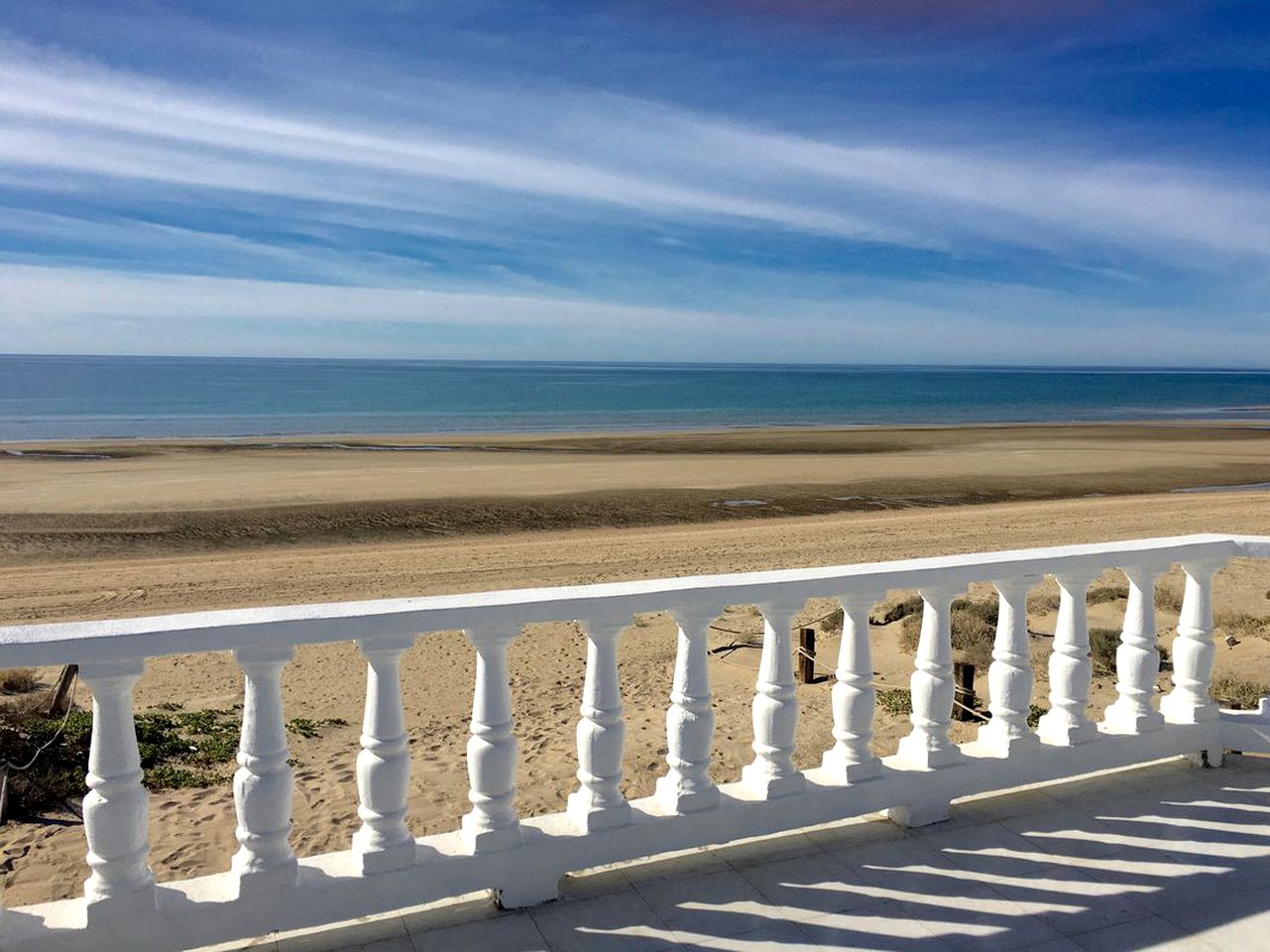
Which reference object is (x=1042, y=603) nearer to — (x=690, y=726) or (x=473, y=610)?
(x=690, y=726)

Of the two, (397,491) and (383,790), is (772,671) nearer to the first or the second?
(383,790)

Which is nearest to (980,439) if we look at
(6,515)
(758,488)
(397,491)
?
(758,488)

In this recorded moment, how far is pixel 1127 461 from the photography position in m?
36.6

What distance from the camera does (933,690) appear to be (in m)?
3.69

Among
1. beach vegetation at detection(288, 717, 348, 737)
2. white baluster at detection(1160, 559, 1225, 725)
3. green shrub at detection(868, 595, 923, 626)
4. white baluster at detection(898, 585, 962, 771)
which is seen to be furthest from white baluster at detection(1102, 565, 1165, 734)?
green shrub at detection(868, 595, 923, 626)

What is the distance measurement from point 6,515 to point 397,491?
8.53 meters

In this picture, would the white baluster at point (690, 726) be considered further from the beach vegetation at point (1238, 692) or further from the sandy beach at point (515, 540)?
the beach vegetation at point (1238, 692)

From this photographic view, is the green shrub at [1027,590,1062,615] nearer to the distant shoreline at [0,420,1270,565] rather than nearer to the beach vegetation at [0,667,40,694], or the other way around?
the beach vegetation at [0,667,40,694]

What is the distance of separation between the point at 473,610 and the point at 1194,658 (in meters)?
3.31

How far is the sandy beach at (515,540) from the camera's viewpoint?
240 inches

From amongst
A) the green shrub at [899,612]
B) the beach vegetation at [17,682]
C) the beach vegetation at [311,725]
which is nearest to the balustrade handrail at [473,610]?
the beach vegetation at [311,725]

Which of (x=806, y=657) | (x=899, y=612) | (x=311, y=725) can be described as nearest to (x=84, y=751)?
(x=311, y=725)

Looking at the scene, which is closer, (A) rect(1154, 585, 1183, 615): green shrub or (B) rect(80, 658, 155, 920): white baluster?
(B) rect(80, 658, 155, 920): white baluster

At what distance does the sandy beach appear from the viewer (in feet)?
20.0
